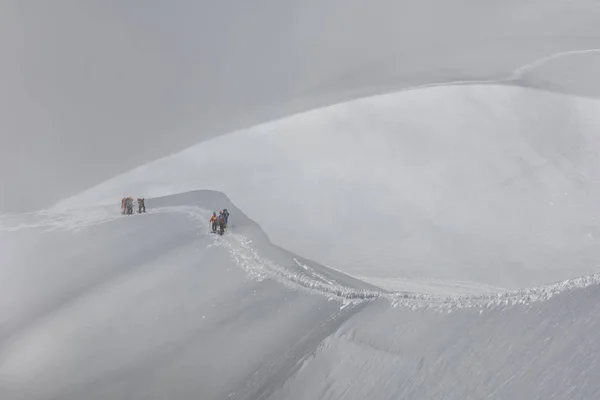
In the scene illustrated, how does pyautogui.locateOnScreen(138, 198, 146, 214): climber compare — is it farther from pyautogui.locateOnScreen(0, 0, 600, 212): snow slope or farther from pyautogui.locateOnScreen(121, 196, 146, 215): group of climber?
pyautogui.locateOnScreen(0, 0, 600, 212): snow slope

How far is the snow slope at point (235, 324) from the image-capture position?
4.36m

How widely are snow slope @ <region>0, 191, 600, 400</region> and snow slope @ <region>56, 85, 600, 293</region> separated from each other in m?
0.59

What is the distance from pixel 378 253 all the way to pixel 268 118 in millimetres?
3584

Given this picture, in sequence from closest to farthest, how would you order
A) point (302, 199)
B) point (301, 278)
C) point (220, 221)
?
point (301, 278) → point (220, 221) → point (302, 199)

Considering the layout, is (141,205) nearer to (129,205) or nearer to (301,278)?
(129,205)

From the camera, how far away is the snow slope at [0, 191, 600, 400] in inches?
172

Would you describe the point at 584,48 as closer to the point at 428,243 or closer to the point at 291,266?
the point at 428,243

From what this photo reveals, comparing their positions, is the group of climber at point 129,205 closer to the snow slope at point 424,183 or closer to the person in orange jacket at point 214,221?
the snow slope at point 424,183

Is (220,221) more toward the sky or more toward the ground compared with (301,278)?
more toward the sky

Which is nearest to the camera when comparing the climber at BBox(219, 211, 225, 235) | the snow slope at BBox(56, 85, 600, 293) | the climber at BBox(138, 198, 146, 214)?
the snow slope at BBox(56, 85, 600, 293)

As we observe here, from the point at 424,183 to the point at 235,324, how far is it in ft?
12.3

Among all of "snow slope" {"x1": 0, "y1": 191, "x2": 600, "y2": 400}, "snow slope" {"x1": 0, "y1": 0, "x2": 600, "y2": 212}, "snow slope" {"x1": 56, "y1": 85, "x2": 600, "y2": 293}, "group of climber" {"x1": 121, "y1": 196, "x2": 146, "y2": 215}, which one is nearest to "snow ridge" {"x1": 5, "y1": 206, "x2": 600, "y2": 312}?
"snow slope" {"x1": 0, "y1": 191, "x2": 600, "y2": 400}

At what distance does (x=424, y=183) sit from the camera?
353 inches

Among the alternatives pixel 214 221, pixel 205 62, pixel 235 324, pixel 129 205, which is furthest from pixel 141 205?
pixel 235 324
